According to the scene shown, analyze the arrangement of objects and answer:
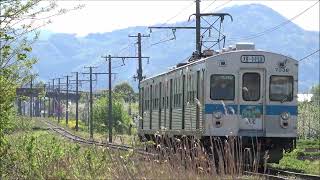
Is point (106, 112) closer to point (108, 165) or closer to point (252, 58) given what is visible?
point (252, 58)

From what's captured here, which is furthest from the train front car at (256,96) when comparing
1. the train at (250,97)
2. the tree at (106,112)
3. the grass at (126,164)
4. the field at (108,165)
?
the tree at (106,112)

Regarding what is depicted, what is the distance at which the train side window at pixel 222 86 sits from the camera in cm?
1625

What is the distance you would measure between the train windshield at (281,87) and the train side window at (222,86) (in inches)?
40.0

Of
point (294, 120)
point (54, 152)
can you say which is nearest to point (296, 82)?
point (294, 120)

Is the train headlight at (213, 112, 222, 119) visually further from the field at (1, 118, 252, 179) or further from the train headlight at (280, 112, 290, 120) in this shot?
the field at (1, 118, 252, 179)

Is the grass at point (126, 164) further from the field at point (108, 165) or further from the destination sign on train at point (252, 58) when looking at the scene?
the destination sign on train at point (252, 58)

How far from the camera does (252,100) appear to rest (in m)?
16.4

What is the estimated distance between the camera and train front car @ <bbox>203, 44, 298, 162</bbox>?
16.1 meters

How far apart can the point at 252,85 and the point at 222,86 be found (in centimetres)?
78

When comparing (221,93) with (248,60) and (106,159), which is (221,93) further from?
(106,159)

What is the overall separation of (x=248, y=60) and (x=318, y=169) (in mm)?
4556

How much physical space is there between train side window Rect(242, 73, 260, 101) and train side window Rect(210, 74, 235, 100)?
1.08ft

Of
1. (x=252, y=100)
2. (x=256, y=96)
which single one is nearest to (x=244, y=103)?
(x=252, y=100)

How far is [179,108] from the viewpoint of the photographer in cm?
1842
